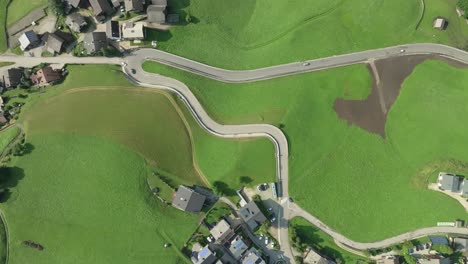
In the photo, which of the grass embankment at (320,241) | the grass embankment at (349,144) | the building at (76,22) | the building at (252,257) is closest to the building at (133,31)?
the grass embankment at (349,144)

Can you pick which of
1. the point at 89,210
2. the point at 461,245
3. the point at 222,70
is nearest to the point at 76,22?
the point at 222,70

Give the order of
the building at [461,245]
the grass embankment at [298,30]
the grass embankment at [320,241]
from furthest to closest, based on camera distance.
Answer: the grass embankment at [298,30] → the grass embankment at [320,241] → the building at [461,245]

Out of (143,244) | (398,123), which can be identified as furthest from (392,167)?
(143,244)

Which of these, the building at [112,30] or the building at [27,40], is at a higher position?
the building at [112,30]

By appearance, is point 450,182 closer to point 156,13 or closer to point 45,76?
point 156,13

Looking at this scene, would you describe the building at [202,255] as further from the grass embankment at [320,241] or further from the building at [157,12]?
the building at [157,12]

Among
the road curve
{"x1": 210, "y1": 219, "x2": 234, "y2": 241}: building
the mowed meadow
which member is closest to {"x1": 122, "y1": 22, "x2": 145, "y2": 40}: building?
the road curve
